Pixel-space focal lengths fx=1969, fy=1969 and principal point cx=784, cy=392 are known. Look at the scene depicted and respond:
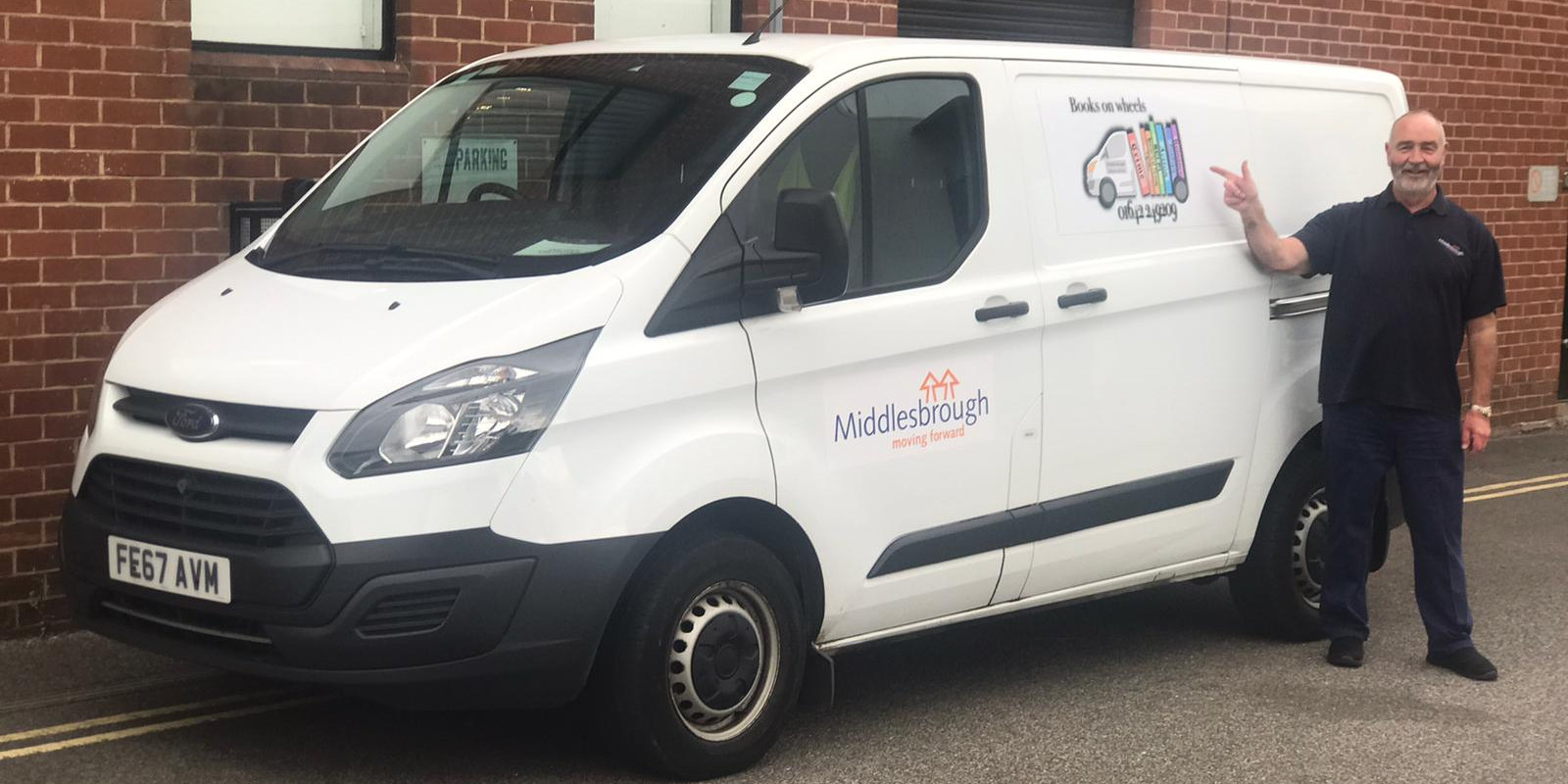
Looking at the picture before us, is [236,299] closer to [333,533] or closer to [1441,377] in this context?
[333,533]

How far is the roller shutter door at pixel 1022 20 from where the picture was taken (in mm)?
10156

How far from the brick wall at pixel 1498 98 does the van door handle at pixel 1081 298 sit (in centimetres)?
595

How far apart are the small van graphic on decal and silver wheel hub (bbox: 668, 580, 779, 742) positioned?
1853mm

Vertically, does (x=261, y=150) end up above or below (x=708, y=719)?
above

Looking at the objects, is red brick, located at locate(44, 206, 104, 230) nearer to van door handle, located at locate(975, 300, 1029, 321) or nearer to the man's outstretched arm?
van door handle, located at locate(975, 300, 1029, 321)

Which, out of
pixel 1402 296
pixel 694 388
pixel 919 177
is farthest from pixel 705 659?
pixel 1402 296

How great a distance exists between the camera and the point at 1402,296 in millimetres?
6684

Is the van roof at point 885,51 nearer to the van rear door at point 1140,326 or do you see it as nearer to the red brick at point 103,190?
the van rear door at point 1140,326

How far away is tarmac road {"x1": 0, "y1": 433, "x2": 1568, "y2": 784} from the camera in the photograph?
5.42m

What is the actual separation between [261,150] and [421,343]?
3016 millimetres

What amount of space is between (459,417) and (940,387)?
1.56 m

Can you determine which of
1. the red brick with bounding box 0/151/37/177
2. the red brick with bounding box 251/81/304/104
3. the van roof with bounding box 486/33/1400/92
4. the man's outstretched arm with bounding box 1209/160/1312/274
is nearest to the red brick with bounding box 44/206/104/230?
the red brick with bounding box 0/151/37/177

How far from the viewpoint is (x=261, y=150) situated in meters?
7.49

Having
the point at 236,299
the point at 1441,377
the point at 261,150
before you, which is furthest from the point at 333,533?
the point at 1441,377
